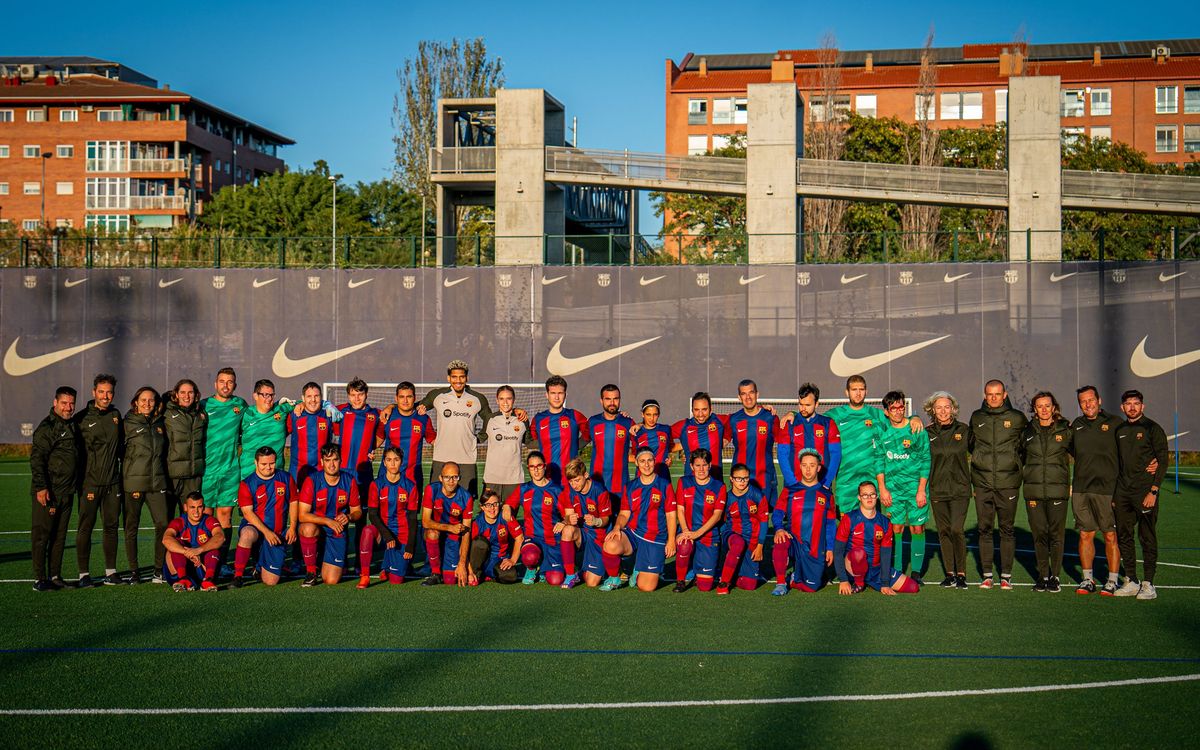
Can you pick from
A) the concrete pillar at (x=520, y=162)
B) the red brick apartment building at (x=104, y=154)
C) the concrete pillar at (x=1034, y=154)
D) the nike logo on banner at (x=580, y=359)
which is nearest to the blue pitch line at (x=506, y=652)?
the nike logo on banner at (x=580, y=359)

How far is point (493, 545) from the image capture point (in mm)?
10125

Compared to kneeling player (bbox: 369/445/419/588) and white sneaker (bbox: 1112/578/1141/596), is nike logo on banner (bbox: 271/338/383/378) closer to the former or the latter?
kneeling player (bbox: 369/445/419/588)

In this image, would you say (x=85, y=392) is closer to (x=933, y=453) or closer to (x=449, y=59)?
(x=933, y=453)

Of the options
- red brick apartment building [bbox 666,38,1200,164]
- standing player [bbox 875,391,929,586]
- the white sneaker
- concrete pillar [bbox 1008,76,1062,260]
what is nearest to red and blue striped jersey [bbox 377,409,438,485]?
standing player [bbox 875,391,929,586]

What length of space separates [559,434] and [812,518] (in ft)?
8.70

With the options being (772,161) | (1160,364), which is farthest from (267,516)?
(772,161)

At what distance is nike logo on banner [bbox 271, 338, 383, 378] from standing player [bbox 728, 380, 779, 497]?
1466 centimetres

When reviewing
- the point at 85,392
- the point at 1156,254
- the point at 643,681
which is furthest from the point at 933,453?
the point at 85,392

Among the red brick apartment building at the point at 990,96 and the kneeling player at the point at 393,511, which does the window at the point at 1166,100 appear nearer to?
the red brick apartment building at the point at 990,96

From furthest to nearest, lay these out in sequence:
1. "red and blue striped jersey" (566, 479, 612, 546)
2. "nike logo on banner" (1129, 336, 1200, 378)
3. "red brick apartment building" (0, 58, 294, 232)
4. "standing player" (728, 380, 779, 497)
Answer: "red brick apartment building" (0, 58, 294, 232) → "nike logo on banner" (1129, 336, 1200, 378) → "standing player" (728, 380, 779, 497) → "red and blue striped jersey" (566, 479, 612, 546)

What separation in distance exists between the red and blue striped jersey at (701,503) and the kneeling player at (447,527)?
6.46 feet

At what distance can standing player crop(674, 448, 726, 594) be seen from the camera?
31.8 feet

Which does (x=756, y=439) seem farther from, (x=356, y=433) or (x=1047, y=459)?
(x=356, y=433)

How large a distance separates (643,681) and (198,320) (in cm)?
2015
